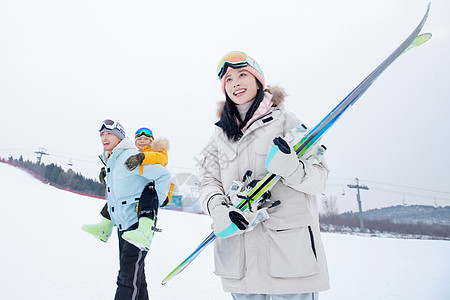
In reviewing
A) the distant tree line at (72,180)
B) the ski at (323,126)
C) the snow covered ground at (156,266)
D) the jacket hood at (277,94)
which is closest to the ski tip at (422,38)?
the ski at (323,126)

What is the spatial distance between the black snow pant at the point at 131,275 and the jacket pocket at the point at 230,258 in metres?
1.02

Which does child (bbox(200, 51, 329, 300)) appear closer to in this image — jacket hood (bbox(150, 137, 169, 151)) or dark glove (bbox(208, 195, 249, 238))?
dark glove (bbox(208, 195, 249, 238))

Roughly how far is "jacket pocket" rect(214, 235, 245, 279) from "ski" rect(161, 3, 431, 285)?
191mm

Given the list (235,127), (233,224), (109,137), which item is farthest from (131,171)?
(233,224)

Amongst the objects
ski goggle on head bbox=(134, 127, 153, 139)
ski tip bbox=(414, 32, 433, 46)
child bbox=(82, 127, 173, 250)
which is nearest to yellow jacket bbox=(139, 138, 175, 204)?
child bbox=(82, 127, 173, 250)

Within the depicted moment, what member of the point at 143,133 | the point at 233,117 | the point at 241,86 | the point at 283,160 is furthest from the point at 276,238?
the point at 143,133

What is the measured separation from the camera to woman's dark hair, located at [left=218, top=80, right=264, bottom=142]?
1581 millimetres

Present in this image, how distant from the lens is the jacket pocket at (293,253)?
3.84 feet

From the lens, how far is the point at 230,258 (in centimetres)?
133

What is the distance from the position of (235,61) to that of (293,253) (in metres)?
1.19

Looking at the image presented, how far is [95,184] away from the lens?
3391cm

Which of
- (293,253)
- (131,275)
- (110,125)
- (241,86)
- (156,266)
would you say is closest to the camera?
(293,253)

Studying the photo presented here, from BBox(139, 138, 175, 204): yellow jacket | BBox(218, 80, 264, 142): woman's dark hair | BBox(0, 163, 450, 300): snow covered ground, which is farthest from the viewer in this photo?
BBox(0, 163, 450, 300): snow covered ground

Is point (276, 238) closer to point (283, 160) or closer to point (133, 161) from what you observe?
point (283, 160)
